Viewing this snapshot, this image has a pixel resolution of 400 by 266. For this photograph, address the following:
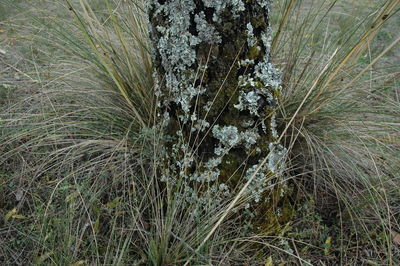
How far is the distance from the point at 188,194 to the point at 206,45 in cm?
58

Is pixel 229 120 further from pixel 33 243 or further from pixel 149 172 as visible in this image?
pixel 33 243

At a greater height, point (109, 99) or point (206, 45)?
point (206, 45)

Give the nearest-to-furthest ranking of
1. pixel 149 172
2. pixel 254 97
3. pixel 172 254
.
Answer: pixel 172 254
pixel 254 97
pixel 149 172

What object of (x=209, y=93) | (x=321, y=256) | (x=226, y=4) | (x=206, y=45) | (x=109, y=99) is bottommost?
(x=321, y=256)

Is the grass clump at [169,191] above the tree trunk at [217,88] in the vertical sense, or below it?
below

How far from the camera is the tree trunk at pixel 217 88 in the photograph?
4.55ft

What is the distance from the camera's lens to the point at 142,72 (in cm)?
199

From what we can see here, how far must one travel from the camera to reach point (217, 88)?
1.46 metres

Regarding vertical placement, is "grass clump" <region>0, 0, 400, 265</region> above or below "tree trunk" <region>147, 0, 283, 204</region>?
below

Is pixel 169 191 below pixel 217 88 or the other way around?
below

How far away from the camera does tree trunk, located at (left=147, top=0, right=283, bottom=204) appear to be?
139cm

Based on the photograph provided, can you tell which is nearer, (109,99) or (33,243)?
(33,243)

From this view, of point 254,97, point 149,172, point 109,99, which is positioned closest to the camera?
point 254,97

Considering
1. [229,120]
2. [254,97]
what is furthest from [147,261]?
[254,97]
